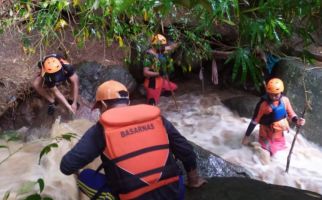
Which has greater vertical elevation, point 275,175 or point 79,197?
point 79,197

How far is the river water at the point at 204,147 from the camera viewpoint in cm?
446

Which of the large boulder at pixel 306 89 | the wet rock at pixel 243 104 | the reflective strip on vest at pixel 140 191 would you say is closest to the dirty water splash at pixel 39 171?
the reflective strip on vest at pixel 140 191

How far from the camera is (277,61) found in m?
7.54

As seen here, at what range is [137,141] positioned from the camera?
2.57m

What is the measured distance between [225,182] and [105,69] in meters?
4.11

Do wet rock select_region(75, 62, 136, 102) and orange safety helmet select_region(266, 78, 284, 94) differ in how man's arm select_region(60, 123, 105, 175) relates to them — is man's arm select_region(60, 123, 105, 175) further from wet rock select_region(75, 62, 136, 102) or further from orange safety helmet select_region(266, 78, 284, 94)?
wet rock select_region(75, 62, 136, 102)

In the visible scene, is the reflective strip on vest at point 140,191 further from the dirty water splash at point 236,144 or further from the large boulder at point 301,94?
the large boulder at point 301,94

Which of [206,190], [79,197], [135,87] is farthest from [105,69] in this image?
[206,190]

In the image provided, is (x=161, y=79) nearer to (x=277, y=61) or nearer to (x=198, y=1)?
(x=277, y=61)

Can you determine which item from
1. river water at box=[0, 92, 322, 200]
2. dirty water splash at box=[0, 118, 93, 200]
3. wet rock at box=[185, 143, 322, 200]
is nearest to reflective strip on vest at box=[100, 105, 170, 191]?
wet rock at box=[185, 143, 322, 200]

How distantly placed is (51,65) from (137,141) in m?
3.62

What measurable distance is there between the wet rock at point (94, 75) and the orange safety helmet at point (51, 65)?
4.14 feet

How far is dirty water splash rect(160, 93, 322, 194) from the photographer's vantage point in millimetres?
5656

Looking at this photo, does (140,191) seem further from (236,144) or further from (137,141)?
(236,144)
